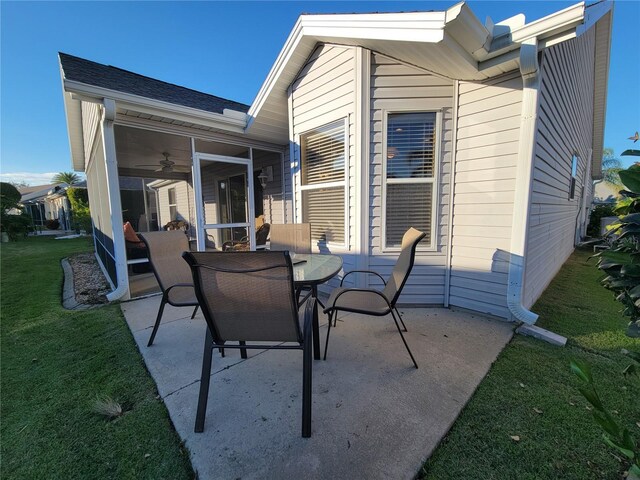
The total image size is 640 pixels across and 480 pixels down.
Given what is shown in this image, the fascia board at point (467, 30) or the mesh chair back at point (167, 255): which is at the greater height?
the fascia board at point (467, 30)

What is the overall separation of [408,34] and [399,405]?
3190 mm

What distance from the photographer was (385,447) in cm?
152

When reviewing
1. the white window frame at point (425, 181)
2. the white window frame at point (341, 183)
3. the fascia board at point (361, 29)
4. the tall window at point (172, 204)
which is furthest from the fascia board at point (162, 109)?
the tall window at point (172, 204)

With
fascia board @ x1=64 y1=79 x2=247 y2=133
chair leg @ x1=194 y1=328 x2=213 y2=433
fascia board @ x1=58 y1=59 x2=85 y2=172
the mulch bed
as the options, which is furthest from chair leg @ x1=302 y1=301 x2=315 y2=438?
fascia board @ x1=58 y1=59 x2=85 y2=172

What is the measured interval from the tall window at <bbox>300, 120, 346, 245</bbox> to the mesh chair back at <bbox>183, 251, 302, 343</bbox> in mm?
2260

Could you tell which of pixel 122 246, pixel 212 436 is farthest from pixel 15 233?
pixel 212 436

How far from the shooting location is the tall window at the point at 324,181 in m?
3.77

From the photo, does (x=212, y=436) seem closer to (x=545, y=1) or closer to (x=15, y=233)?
(x=545, y=1)

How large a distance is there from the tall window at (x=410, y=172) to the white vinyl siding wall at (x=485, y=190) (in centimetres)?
31

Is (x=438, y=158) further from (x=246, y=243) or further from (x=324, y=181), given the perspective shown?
(x=246, y=243)

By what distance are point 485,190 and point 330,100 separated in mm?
2268

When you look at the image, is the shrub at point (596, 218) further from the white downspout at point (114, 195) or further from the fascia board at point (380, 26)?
the white downspout at point (114, 195)

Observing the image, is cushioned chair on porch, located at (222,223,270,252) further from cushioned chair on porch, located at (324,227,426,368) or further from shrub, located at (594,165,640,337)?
shrub, located at (594,165,640,337)

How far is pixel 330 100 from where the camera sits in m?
3.68
